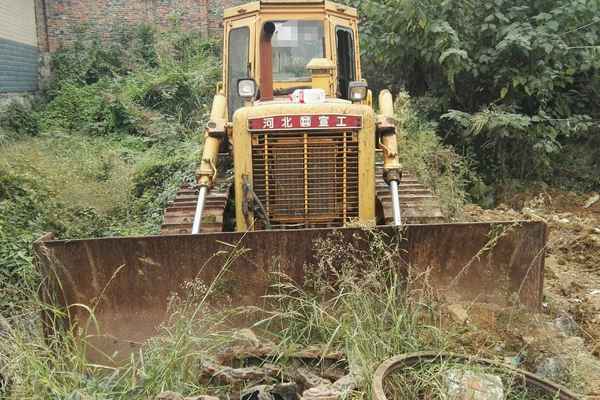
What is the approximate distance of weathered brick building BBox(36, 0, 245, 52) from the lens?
16.4m

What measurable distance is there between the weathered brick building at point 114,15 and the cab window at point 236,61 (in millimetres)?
11907

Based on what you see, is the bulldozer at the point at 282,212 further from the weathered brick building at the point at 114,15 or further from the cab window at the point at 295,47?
the weathered brick building at the point at 114,15

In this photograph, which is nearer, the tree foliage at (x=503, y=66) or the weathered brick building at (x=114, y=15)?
the tree foliage at (x=503, y=66)

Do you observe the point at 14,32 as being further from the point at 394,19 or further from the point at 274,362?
the point at 274,362

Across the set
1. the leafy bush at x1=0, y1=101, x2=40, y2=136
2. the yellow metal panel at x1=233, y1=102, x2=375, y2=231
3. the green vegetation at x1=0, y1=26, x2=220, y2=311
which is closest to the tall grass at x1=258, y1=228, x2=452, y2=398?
the yellow metal panel at x1=233, y1=102, x2=375, y2=231

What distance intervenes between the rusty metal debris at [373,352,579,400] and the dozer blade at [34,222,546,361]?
1.80ft

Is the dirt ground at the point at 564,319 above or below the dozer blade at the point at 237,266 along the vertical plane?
below

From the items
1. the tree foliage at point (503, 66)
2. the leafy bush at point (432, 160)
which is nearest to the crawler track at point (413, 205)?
the leafy bush at point (432, 160)

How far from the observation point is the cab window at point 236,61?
19.0 ft

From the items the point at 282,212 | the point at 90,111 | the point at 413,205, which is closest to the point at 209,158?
the point at 282,212

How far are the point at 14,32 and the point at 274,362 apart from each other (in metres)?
13.7

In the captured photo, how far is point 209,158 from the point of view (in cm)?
505

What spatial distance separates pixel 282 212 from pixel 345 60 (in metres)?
2.17

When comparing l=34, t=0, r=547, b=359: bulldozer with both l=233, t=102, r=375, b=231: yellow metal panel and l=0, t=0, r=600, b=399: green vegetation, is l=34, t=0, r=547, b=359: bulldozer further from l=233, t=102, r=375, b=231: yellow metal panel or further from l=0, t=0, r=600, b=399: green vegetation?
l=0, t=0, r=600, b=399: green vegetation
